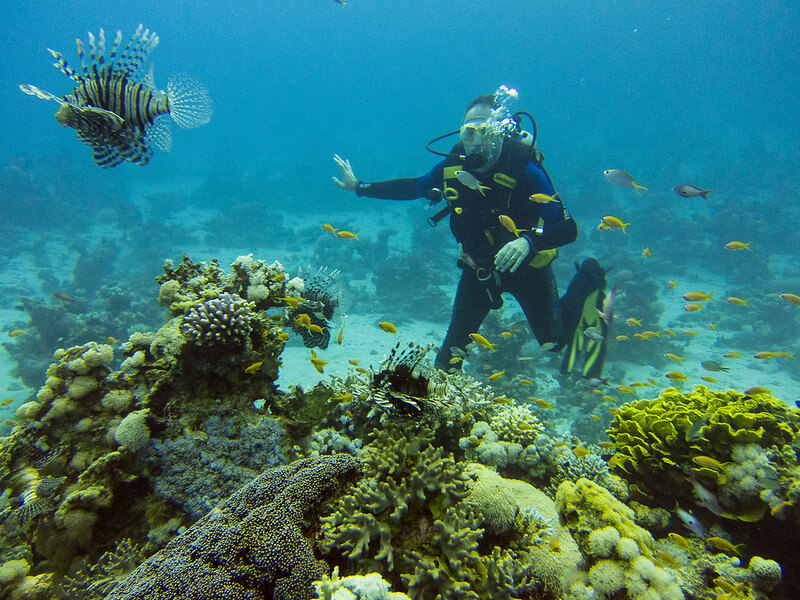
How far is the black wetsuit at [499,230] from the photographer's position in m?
5.92

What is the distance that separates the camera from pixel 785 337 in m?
13.4

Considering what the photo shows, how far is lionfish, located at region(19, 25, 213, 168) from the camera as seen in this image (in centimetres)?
294

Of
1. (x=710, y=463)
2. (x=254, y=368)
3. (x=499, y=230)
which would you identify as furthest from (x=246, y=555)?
(x=499, y=230)

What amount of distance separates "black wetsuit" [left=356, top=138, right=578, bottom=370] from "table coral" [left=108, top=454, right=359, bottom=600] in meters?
4.78

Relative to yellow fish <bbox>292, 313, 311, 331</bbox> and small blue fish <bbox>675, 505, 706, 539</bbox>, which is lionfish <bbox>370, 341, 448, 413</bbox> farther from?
small blue fish <bbox>675, 505, 706, 539</bbox>

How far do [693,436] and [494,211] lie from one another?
4369 millimetres

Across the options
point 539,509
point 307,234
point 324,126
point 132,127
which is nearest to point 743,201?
point 307,234

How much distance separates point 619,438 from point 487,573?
2.52 meters

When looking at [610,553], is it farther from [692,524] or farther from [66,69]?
[66,69]

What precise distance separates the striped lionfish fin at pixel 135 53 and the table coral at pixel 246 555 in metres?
3.91

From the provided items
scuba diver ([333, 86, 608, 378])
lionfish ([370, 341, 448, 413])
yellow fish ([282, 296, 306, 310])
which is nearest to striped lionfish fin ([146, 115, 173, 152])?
yellow fish ([282, 296, 306, 310])

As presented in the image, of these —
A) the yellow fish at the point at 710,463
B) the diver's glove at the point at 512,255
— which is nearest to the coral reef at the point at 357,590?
the yellow fish at the point at 710,463

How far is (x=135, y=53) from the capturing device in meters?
3.27

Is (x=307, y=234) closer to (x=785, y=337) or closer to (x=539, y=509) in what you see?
(x=539, y=509)
